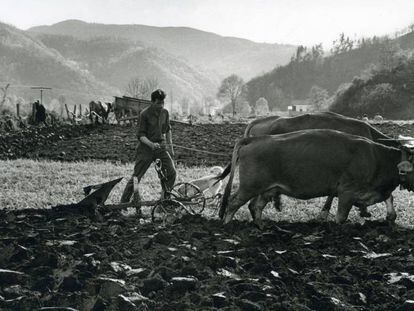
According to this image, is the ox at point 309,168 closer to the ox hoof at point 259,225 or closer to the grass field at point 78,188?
the ox hoof at point 259,225

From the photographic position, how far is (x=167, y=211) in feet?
28.7

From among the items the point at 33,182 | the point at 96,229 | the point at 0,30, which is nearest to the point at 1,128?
the point at 33,182

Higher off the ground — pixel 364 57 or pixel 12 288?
pixel 364 57

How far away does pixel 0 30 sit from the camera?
198 meters

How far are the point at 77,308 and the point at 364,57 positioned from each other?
16438 centimetres

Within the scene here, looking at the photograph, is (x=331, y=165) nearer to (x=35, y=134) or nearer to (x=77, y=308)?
(x=77, y=308)

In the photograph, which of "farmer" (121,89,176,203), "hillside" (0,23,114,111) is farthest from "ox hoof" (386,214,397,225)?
"hillside" (0,23,114,111)

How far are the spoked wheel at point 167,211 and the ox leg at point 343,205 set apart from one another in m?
2.46

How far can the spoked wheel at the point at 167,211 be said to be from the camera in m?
8.56

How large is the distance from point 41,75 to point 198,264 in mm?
165985

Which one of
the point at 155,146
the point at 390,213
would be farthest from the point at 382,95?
the point at 155,146

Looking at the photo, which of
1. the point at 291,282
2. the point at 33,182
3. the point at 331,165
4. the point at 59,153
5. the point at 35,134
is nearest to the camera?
the point at 291,282

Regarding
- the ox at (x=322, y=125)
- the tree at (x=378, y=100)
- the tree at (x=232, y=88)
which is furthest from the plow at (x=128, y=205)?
the tree at (x=232, y=88)

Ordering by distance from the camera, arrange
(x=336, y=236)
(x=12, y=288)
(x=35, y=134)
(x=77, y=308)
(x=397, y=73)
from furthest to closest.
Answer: (x=397, y=73), (x=35, y=134), (x=336, y=236), (x=12, y=288), (x=77, y=308)
